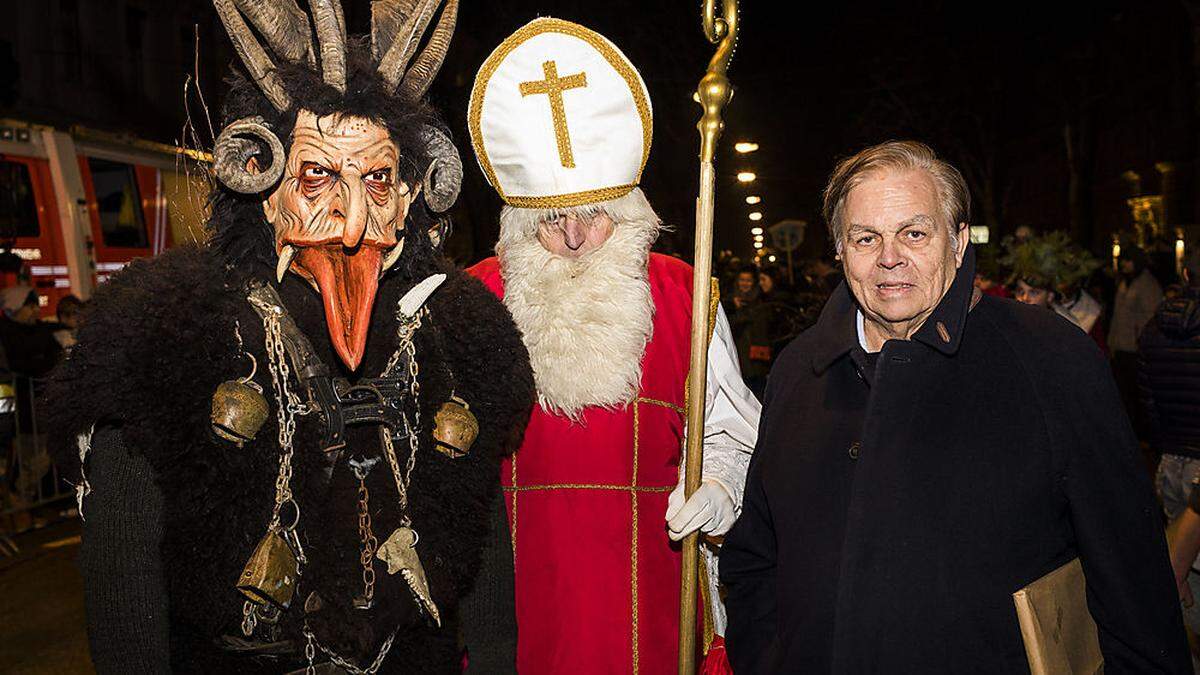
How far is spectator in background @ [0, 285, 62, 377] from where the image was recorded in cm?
796

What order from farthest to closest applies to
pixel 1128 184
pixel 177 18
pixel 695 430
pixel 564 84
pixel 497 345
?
pixel 1128 184
pixel 177 18
pixel 564 84
pixel 695 430
pixel 497 345

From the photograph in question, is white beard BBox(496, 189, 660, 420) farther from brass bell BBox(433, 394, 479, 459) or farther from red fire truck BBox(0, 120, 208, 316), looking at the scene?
red fire truck BBox(0, 120, 208, 316)

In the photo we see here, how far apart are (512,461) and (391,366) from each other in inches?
41.1

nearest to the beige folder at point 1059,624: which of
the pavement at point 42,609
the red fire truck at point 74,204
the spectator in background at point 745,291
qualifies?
the pavement at point 42,609

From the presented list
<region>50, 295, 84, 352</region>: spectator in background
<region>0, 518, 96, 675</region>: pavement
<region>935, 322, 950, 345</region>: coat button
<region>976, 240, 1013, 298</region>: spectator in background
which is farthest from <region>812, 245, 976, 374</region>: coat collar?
<region>976, 240, 1013, 298</region>: spectator in background

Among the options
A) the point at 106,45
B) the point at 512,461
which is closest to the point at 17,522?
the point at 512,461

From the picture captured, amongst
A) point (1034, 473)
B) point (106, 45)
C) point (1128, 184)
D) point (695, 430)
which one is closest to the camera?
point (1034, 473)

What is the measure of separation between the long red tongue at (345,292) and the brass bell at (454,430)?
0.23 metres

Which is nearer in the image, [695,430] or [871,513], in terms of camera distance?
[871,513]

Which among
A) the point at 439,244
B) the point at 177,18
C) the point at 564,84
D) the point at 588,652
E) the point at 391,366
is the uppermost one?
the point at 177,18

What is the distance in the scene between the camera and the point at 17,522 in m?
8.23

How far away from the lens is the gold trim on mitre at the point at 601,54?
327 cm

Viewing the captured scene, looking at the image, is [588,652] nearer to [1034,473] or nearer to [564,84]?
[1034,473]

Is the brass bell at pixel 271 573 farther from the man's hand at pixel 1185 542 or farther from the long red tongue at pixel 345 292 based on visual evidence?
the man's hand at pixel 1185 542
